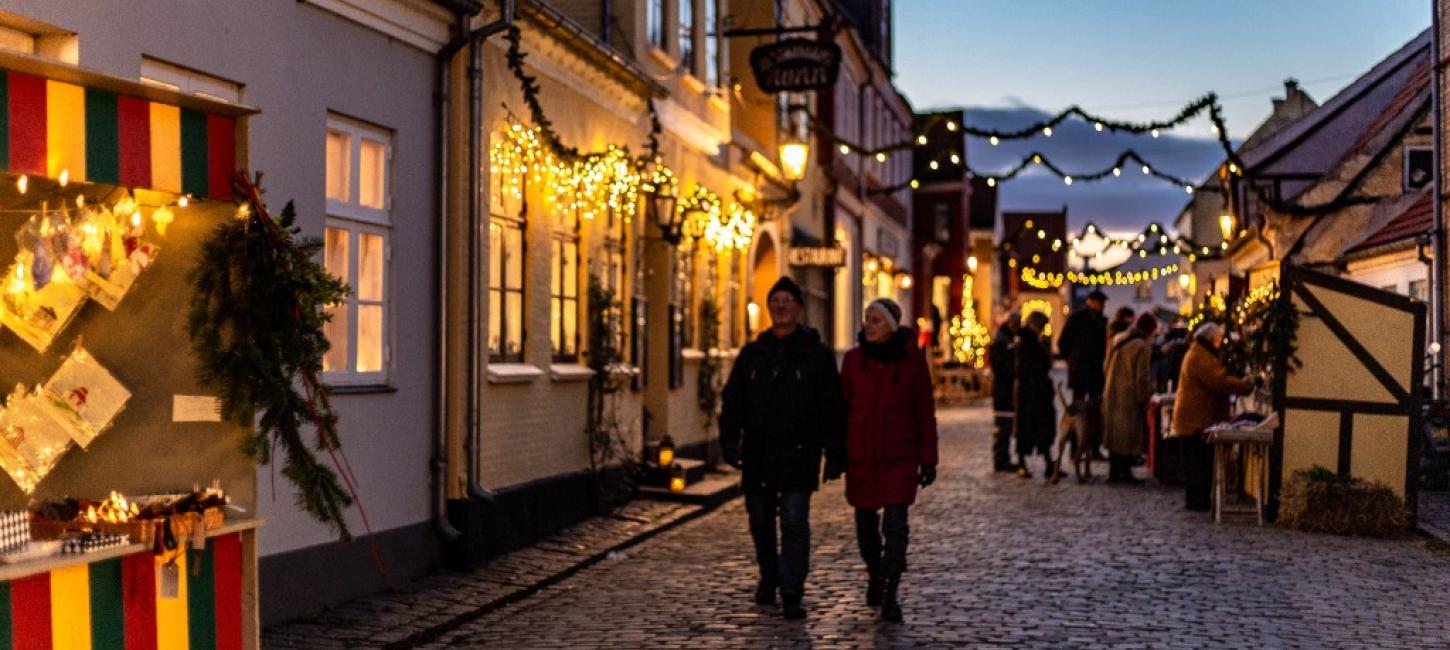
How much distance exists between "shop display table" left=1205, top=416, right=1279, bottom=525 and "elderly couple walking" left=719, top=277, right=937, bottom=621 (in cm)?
537

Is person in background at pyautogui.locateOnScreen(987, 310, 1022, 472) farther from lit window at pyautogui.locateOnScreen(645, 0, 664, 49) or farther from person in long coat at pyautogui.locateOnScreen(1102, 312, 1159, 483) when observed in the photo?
lit window at pyautogui.locateOnScreen(645, 0, 664, 49)

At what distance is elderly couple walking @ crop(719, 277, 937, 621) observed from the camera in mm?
10141

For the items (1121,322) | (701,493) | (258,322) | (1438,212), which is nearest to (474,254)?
(701,493)

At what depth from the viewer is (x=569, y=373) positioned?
49.0 feet

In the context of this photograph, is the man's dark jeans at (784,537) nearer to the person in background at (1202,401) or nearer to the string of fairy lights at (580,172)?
the string of fairy lights at (580,172)

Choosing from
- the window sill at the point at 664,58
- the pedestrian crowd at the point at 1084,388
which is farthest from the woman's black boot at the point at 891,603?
the window sill at the point at 664,58

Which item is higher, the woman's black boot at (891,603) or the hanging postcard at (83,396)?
the hanging postcard at (83,396)

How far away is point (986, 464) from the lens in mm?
22766

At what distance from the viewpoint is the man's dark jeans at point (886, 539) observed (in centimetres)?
1002

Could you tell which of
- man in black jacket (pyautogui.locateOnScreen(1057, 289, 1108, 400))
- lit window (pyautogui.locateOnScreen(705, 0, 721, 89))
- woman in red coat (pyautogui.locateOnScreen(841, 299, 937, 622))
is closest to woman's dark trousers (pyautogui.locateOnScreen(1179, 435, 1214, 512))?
man in black jacket (pyautogui.locateOnScreen(1057, 289, 1108, 400))

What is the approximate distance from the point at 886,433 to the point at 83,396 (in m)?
5.01

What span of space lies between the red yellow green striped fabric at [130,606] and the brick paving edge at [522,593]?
258 centimetres

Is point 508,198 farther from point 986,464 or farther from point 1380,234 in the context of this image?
point 1380,234

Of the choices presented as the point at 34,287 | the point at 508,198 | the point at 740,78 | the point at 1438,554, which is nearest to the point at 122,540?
the point at 34,287
